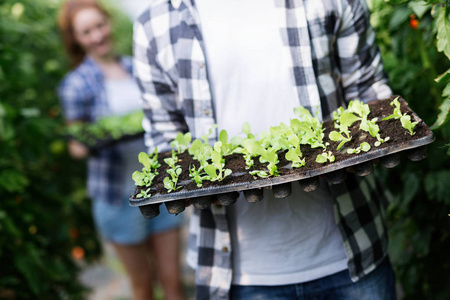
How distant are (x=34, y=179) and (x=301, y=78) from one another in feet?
6.06

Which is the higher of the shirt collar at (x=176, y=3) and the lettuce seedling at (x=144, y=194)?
the shirt collar at (x=176, y=3)

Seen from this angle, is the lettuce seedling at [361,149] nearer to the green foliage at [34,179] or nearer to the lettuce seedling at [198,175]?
the lettuce seedling at [198,175]

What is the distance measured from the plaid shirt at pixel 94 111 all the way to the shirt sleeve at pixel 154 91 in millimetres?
1200

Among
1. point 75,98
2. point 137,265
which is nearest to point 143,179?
point 137,265

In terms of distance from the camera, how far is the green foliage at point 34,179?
2.14 m

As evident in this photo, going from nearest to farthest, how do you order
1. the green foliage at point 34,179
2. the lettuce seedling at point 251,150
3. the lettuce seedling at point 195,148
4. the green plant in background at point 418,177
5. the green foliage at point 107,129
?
the lettuce seedling at point 251,150 < the lettuce seedling at point 195,148 < the green plant in background at point 418,177 < the green foliage at point 34,179 < the green foliage at point 107,129

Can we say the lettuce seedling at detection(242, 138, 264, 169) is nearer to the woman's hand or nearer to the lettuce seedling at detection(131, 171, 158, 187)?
the lettuce seedling at detection(131, 171, 158, 187)

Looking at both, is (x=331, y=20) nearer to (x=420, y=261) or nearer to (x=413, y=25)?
(x=413, y=25)

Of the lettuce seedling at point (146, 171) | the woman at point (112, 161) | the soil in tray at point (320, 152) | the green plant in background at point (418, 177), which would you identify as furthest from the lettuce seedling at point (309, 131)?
the woman at point (112, 161)

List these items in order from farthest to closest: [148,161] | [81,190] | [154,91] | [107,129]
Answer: [81,190], [107,129], [154,91], [148,161]

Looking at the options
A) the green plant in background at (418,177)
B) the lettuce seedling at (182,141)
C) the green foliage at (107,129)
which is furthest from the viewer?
the green foliage at (107,129)

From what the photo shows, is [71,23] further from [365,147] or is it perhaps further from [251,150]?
[365,147]

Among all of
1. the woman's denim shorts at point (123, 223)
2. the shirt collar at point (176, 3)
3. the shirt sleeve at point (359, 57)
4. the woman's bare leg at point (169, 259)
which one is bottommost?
the woman's bare leg at point (169, 259)

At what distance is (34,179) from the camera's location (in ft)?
8.80
